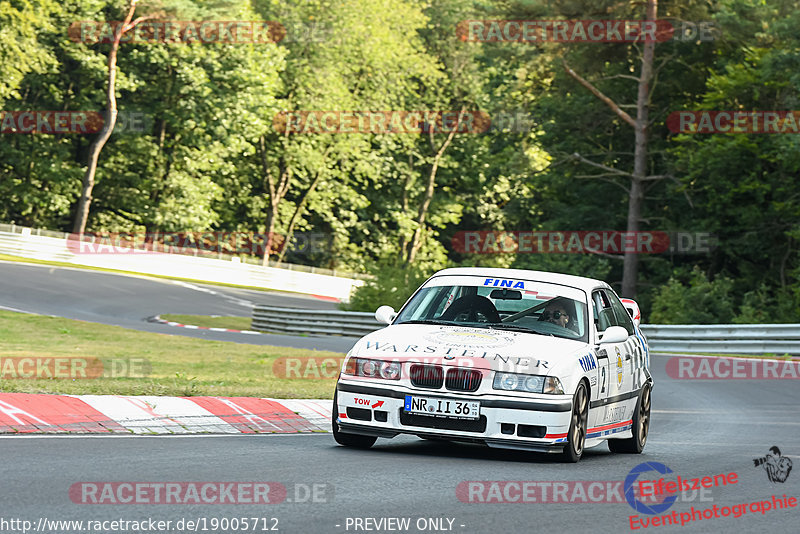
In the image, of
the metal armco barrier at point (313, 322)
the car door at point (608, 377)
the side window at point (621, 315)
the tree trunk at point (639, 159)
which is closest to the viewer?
the car door at point (608, 377)

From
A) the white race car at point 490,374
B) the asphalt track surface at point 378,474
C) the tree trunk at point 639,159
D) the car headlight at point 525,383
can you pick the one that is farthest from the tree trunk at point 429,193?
the car headlight at point 525,383

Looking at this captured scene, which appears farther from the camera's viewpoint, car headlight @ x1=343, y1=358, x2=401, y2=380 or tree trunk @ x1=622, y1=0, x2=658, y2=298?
tree trunk @ x1=622, y1=0, x2=658, y2=298

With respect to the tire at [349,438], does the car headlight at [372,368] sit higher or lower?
higher

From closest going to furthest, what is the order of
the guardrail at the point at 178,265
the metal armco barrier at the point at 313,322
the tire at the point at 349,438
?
the tire at the point at 349,438, the metal armco barrier at the point at 313,322, the guardrail at the point at 178,265

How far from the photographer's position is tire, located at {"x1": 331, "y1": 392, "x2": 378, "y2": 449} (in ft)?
31.6

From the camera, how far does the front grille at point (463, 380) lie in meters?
9.12

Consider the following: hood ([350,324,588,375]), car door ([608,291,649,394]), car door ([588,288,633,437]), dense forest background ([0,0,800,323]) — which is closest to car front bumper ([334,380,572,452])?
hood ([350,324,588,375])

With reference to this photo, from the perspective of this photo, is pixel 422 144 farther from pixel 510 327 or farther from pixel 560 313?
pixel 510 327

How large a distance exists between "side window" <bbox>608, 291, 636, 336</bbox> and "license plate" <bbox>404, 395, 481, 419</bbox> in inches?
116

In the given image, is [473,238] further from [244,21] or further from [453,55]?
[244,21]

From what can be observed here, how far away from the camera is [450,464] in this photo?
904 cm

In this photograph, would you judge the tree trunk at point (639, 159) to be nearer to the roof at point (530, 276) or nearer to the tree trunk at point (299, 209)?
the tree trunk at point (299, 209)

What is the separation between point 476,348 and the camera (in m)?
9.29

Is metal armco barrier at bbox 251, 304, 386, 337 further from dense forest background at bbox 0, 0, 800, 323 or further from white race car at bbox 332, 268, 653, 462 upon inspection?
white race car at bbox 332, 268, 653, 462
